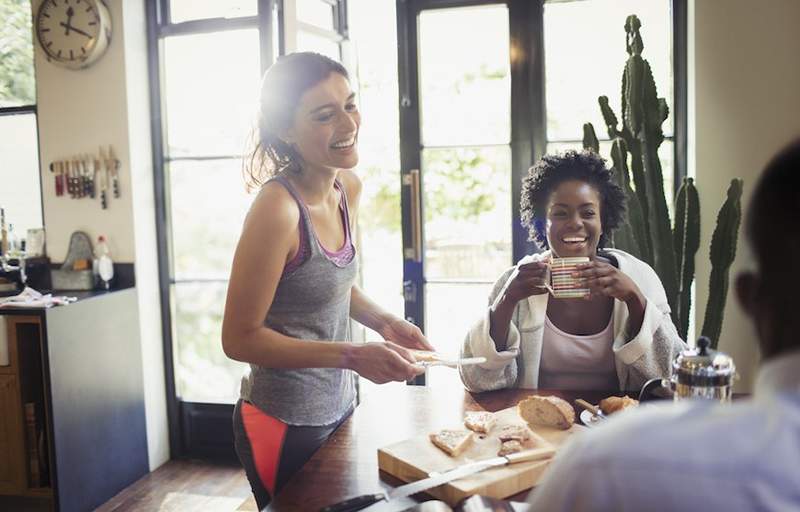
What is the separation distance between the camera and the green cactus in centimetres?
245

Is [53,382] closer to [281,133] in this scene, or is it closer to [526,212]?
[281,133]

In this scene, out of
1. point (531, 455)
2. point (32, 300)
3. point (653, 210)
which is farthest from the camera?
point (32, 300)

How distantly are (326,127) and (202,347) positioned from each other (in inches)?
91.3

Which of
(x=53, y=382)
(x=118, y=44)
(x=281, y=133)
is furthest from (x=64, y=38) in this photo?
(x=281, y=133)

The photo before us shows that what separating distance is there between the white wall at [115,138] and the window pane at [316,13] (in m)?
0.88

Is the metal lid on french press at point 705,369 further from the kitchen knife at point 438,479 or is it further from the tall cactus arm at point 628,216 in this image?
the tall cactus arm at point 628,216

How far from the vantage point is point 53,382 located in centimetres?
274

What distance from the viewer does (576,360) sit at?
174 centimetres

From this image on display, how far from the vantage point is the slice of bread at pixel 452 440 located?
114 centimetres

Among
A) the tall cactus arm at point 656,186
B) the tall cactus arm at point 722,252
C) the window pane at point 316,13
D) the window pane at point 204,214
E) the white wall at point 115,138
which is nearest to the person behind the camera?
the tall cactus arm at point 722,252

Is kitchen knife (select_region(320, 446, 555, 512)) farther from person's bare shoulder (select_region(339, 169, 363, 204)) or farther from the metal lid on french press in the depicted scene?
person's bare shoulder (select_region(339, 169, 363, 204))

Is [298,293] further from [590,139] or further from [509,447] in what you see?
[590,139]

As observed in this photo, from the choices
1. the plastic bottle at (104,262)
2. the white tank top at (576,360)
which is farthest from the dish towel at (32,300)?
the white tank top at (576,360)

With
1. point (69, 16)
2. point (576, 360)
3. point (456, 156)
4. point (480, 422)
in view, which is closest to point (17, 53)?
point (69, 16)
